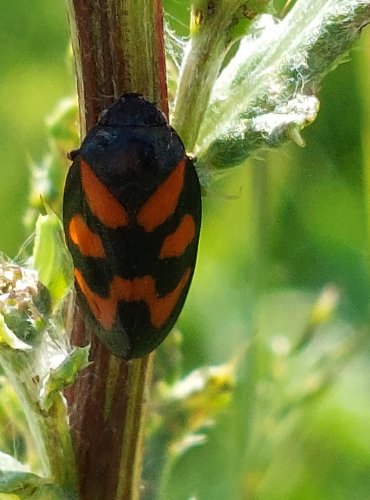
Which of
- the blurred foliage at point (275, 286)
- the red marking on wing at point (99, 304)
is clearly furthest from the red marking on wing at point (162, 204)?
the blurred foliage at point (275, 286)

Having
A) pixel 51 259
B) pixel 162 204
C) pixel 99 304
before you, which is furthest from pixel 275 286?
pixel 51 259

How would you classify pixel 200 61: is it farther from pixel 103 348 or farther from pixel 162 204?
pixel 103 348

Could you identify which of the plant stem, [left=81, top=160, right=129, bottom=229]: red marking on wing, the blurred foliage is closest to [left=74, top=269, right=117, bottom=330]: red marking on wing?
[left=81, top=160, right=129, bottom=229]: red marking on wing

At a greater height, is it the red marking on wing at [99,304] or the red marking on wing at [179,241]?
the red marking on wing at [179,241]

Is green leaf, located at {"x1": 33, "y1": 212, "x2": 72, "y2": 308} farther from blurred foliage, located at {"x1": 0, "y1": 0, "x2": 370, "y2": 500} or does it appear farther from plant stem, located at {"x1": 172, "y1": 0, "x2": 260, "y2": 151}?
blurred foliage, located at {"x1": 0, "y1": 0, "x2": 370, "y2": 500}

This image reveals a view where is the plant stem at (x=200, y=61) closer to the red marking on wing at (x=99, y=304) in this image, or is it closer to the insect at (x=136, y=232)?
the insect at (x=136, y=232)

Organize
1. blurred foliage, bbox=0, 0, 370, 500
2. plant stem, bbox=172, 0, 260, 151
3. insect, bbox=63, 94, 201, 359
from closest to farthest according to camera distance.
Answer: plant stem, bbox=172, 0, 260, 151, insect, bbox=63, 94, 201, 359, blurred foliage, bbox=0, 0, 370, 500
